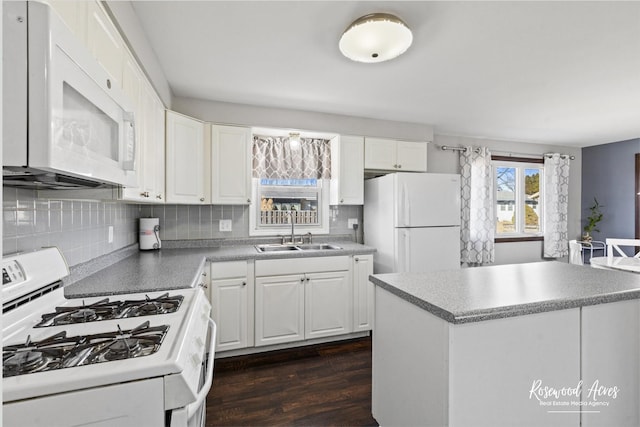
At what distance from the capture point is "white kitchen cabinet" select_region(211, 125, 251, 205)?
2885mm

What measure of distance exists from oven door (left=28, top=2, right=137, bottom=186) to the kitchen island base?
1328mm

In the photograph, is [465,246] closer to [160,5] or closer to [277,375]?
[277,375]

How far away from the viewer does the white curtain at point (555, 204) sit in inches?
179

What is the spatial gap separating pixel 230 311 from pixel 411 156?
8.11 ft

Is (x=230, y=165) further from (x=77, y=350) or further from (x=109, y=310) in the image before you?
(x=77, y=350)

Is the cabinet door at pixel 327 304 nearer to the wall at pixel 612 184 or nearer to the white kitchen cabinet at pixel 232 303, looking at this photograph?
the white kitchen cabinet at pixel 232 303

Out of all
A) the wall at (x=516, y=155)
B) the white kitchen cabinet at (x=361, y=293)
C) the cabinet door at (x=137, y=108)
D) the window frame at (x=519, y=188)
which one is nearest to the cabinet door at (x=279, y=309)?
the white kitchen cabinet at (x=361, y=293)

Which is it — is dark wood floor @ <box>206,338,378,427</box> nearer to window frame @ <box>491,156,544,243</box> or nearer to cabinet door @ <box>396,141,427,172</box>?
cabinet door @ <box>396,141,427,172</box>

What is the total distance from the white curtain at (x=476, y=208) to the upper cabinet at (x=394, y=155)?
920mm

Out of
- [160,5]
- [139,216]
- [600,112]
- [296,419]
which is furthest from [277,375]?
[600,112]

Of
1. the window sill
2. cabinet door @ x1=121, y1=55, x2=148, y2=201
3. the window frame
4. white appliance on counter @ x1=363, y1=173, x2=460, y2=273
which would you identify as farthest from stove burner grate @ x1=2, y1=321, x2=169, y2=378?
the window frame

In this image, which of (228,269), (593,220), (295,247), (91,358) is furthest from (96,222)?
(593,220)

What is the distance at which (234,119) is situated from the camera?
306 cm

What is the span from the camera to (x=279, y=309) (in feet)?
9.02
